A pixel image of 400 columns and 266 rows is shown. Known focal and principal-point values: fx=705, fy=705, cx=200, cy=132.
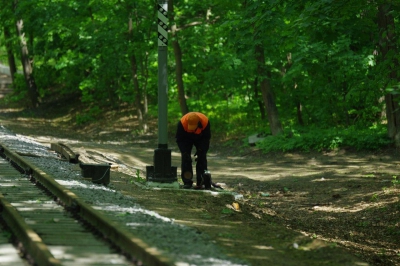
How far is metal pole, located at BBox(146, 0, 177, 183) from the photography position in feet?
44.1

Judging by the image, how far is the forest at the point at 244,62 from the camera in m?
14.4

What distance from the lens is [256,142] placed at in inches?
999

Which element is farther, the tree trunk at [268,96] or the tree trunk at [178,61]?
the tree trunk at [178,61]

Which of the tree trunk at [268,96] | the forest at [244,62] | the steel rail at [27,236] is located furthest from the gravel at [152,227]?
the tree trunk at [268,96]

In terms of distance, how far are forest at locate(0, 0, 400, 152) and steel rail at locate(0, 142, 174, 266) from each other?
4543mm

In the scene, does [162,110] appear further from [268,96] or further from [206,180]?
[268,96]

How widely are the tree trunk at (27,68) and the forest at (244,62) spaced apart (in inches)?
8.6

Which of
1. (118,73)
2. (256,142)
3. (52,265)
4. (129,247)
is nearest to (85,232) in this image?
(129,247)

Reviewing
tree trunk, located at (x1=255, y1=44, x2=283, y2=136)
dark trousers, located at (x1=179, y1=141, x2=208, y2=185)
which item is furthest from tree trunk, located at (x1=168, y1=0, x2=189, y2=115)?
dark trousers, located at (x1=179, y1=141, x2=208, y2=185)

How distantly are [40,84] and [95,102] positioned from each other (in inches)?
398

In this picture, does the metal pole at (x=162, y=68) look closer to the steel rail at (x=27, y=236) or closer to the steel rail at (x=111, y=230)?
the steel rail at (x=111, y=230)

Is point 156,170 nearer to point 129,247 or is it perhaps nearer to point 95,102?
point 129,247

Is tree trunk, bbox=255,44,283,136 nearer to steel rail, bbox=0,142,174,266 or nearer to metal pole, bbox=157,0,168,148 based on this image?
metal pole, bbox=157,0,168,148

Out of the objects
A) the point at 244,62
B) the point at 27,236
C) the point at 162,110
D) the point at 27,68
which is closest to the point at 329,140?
the point at 244,62
